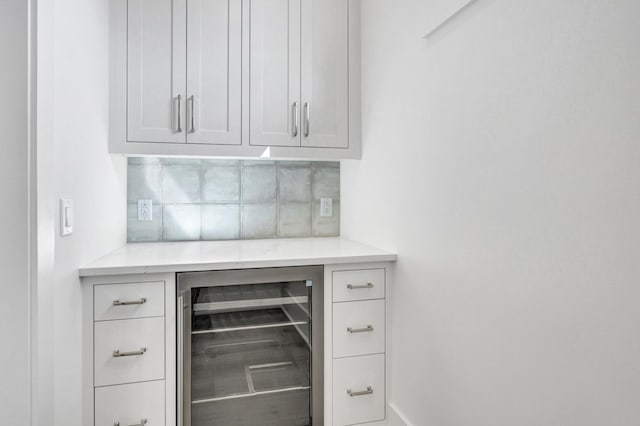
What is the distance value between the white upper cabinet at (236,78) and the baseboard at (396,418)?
4.42ft

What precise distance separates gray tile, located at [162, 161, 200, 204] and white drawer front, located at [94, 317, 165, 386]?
2.91 ft

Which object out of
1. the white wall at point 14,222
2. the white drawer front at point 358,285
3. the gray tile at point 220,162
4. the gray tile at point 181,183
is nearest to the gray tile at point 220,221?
the gray tile at point 181,183

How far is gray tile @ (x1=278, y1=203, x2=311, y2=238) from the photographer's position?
93.8 inches

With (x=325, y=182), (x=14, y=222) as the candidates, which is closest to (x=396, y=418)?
(x=325, y=182)

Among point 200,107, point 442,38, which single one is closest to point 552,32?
point 442,38

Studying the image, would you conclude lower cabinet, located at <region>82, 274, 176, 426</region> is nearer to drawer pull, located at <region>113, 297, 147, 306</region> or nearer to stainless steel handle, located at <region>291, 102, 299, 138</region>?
drawer pull, located at <region>113, 297, 147, 306</region>

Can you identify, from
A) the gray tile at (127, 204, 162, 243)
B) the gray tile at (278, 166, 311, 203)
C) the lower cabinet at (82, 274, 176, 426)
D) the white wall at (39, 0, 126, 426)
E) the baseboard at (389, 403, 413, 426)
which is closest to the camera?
the white wall at (39, 0, 126, 426)

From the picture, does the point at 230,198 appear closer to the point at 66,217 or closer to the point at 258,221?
the point at 258,221

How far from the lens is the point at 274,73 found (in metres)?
2.03

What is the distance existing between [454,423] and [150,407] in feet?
3.92

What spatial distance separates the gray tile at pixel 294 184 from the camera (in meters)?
2.38

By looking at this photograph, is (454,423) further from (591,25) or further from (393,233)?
(591,25)

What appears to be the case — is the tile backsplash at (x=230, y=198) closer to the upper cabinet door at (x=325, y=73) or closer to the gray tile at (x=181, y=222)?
the gray tile at (x=181, y=222)

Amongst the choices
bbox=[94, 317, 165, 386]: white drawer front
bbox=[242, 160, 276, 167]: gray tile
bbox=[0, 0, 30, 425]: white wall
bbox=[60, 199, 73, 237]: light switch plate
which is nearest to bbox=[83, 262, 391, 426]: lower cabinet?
bbox=[94, 317, 165, 386]: white drawer front
